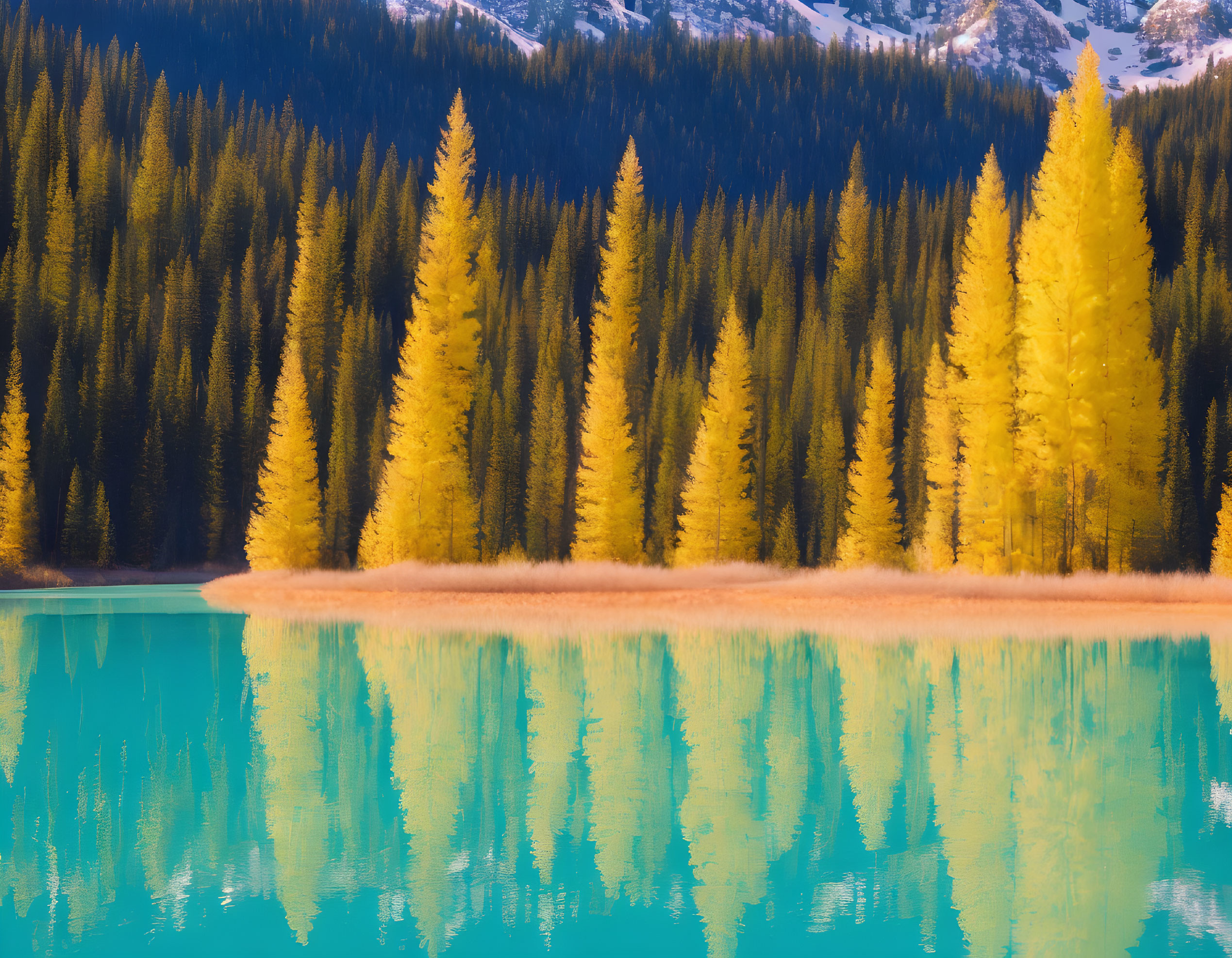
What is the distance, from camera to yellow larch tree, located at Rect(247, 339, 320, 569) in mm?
49844

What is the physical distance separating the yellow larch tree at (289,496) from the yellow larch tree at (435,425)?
4.61 meters

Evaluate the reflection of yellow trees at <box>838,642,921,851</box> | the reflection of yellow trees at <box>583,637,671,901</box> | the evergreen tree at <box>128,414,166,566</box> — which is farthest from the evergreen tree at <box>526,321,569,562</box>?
the reflection of yellow trees at <box>583,637,671,901</box>

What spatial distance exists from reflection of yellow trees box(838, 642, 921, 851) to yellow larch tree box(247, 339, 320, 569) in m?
31.8

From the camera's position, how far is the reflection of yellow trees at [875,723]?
12266 mm

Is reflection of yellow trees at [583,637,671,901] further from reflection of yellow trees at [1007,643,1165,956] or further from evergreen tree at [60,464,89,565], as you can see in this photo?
evergreen tree at [60,464,89,565]

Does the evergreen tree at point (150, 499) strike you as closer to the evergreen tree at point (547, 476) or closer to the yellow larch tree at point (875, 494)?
the evergreen tree at point (547, 476)

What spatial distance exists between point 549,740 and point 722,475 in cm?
3756

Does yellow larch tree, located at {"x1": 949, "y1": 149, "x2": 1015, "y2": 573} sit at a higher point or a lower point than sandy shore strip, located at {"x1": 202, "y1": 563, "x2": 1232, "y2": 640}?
higher

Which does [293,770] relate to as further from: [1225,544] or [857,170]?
[857,170]

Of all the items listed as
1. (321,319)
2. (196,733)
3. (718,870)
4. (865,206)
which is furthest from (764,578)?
(865,206)

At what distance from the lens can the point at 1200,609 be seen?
32219mm

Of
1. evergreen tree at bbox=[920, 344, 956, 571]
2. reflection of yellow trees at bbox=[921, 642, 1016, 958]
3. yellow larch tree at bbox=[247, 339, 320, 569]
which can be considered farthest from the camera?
yellow larch tree at bbox=[247, 339, 320, 569]

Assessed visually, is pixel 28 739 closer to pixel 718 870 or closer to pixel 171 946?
pixel 171 946

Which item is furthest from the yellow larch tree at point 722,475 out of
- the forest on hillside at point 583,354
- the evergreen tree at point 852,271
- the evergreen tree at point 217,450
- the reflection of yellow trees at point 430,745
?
the evergreen tree at point 217,450
